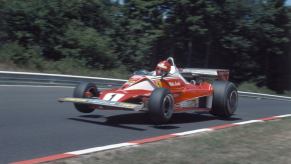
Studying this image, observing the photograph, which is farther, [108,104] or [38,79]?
[38,79]

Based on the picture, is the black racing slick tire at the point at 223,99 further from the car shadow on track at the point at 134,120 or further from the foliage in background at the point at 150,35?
the foliage in background at the point at 150,35

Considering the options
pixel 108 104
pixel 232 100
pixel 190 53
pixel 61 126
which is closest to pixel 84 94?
pixel 108 104

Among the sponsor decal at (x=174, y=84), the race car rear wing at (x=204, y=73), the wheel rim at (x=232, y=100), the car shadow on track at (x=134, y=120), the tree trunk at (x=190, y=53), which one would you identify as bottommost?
the car shadow on track at (x=134, y=120)

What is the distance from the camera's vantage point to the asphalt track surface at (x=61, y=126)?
326 inches

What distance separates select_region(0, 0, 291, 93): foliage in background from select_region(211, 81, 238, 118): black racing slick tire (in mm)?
12052

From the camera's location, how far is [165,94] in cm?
1091

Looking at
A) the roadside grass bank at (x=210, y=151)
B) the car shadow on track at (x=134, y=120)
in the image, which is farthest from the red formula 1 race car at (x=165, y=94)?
the roadside grass bank at (x=210, y=151)

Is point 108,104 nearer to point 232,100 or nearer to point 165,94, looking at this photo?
point 165,94

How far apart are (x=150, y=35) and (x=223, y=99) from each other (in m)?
19.9

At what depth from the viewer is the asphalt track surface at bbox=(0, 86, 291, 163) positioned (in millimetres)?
8268

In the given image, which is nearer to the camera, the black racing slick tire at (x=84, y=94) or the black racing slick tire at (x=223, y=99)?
the black racing slick tire at (x=84, y=94)

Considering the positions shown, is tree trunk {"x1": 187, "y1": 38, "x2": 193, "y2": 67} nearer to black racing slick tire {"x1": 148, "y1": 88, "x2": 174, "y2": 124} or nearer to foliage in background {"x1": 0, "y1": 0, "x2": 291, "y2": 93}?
foliage in background {"x1": 0, "y1": 0, "x2": 291, "y2": 93}

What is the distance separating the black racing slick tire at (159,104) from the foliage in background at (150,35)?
1352 centimetres

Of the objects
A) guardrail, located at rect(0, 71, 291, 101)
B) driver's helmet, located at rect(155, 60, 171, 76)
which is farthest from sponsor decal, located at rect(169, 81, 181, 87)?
guardrail, located at rect(0, 71, 291, 101)
